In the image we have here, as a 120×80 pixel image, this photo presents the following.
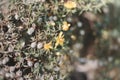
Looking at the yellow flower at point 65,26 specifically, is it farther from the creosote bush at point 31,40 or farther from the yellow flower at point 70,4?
the yellow flower at point 70,4

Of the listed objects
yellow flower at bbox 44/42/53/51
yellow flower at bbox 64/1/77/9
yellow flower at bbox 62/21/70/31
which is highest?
yellow flower at bbox 64/1/77/9

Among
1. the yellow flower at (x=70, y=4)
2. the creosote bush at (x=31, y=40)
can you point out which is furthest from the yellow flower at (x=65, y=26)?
the yellow flower at (x=70, y=4)

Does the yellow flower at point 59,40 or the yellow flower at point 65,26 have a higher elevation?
the yellow flower at point 65,26

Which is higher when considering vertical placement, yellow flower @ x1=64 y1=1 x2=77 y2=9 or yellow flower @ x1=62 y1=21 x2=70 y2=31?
yellow flower @ x1=64 y1=1 x2=77 y2=9

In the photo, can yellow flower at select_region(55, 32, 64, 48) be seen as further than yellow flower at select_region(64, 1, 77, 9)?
No

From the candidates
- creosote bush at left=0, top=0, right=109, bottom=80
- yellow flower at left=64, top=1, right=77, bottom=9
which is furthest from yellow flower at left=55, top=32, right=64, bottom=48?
yellow flower at left=64, top=1, right=77, bottom=9

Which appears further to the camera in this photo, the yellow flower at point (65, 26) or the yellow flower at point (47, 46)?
the yellow flower at point (65, 26)

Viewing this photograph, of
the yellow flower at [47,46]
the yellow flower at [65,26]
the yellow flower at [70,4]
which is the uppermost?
the yellow flower at [70,4]

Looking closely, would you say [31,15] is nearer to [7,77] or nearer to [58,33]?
[58,33]

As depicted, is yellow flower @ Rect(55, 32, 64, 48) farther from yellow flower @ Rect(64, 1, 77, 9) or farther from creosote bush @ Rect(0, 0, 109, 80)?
yellow flower @ Rect(64, 1, 77, 9)

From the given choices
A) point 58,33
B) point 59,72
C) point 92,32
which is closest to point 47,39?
point 58,33
